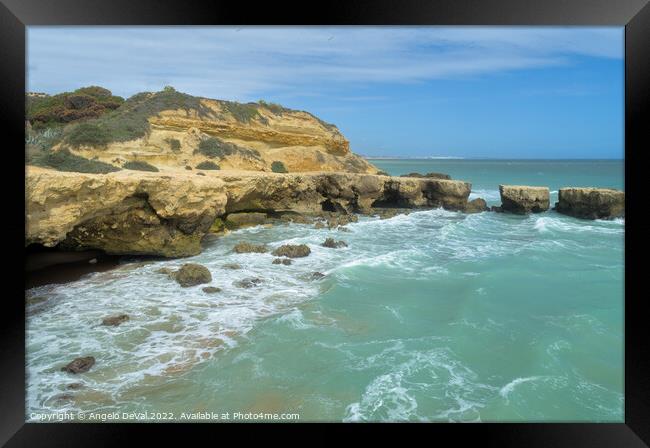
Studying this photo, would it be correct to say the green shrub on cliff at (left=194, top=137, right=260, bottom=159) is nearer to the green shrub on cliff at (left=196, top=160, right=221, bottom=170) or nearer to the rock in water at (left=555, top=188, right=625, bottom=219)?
the green shrub on cliff at (left=196, top=160, right=221, bottom=170)

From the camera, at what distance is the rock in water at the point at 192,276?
952 centimetres

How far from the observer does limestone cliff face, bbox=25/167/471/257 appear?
847 centimetres

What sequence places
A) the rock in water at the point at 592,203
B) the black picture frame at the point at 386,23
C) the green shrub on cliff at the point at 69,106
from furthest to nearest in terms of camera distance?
the rock in water at the point at 592,203
the green shrub on cliff at the point at 69,106
the black picture frame at the point at 386,23

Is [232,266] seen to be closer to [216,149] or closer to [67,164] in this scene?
[67,164]

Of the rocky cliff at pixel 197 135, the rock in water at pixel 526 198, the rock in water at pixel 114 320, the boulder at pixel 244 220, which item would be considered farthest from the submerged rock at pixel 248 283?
the rock in water at pixel 526 198

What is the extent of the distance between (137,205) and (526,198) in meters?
21.7

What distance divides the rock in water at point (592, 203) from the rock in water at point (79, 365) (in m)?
24.7

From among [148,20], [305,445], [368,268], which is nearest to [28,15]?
[148,20]

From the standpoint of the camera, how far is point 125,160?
15.9 meters

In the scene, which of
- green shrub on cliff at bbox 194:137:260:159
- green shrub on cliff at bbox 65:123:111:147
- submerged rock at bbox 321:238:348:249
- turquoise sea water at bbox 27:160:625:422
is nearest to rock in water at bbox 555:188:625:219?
turquoise sea water at bbox 27:160:625:422

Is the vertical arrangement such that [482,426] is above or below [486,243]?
below

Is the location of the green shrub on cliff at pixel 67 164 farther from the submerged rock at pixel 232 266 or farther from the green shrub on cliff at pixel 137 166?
the submerged rock at pixel 232 266
